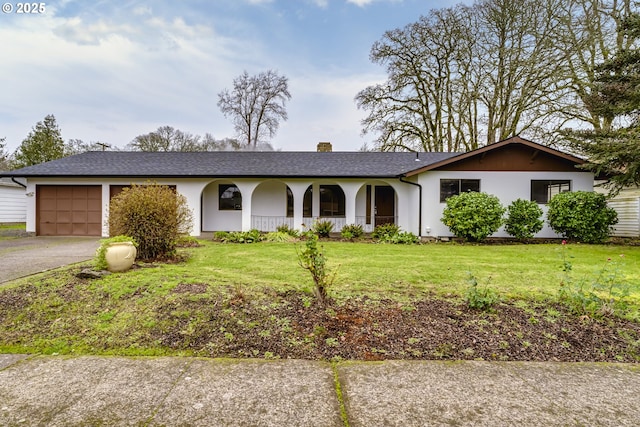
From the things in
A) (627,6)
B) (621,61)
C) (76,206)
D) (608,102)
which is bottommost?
(76,206)

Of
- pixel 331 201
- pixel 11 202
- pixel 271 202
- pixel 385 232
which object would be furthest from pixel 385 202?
pixel 11 202

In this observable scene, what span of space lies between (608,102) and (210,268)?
43.7 ft

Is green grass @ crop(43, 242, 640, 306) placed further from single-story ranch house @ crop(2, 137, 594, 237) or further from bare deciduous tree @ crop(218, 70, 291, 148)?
bare deciduous tree @ crop(218, 70, 291, 148)

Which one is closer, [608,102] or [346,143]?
[608,102]

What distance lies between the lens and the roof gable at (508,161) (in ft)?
39.2

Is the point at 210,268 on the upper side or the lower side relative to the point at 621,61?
lower

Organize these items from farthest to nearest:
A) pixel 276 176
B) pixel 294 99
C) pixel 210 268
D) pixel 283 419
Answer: pixel 294 99 → pixel 276 176 → pixel 210 268 → pixel 283 419

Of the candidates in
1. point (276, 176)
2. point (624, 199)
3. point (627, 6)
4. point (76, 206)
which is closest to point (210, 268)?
point (276, 176)

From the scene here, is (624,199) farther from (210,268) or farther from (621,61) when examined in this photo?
(210,268)

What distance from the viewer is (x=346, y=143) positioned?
92.4ft

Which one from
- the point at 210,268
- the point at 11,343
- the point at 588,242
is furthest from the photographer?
the point at 588,242

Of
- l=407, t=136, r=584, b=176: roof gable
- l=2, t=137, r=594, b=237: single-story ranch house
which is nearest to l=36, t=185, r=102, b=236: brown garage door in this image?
l=2, t=137, r=594, b=237: single-story ranch house

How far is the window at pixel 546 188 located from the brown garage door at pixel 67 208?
17.4 meters

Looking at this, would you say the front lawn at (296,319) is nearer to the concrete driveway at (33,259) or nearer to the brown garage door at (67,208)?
the concrete driveway at (33,259)
